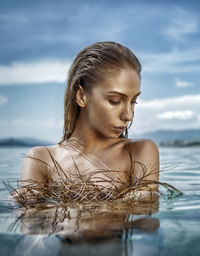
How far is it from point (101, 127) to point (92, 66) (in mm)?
432

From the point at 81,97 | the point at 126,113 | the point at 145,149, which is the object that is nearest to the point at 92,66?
the point at 81,97

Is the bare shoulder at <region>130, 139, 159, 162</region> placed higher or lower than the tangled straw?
higher

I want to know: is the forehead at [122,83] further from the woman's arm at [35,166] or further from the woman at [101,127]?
the woman's arm at [35,166]

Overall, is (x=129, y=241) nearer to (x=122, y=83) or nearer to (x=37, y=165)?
(x=122, y=83)

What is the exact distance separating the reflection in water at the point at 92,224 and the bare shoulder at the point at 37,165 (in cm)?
60

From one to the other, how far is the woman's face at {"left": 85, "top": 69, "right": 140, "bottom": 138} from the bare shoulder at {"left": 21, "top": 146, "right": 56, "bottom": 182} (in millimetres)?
514

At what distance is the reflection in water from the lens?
1.40 metres

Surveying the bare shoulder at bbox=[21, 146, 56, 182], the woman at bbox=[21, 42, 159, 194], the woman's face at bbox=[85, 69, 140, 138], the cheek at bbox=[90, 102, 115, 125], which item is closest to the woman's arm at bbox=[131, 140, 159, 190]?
the woman at bbox=[21, 42, 159, 194]

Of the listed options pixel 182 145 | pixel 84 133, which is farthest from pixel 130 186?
pixel 182 145

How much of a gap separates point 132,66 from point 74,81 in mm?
438

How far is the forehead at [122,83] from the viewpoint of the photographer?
249 centimetres

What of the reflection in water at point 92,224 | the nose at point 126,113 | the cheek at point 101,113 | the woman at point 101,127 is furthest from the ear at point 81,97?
the reflection in water at point 92,224

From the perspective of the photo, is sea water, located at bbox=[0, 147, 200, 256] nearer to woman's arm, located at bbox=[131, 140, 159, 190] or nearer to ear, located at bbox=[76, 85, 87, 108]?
woman's arm, located at bbox=[131, 140, 159, 190]

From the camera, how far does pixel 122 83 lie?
2506 millimetres
